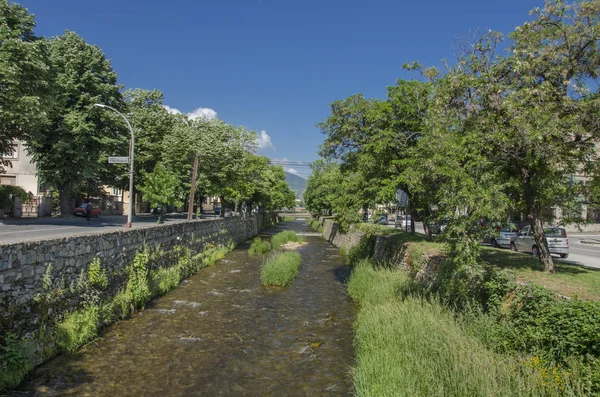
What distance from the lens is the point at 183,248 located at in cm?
2059

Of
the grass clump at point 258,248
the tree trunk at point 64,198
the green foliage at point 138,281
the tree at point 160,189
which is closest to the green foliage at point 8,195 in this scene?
the tree trunk at point 64,198

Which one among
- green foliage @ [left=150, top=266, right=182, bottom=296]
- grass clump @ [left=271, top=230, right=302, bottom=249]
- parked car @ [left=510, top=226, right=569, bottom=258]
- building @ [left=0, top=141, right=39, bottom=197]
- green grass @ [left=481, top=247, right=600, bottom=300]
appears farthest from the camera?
building @ [left=0, top=141, right=39, bottom=197]

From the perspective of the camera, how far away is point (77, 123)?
2888 centimetres

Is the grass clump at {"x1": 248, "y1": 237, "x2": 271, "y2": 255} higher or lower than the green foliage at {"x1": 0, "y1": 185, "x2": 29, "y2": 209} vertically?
lower

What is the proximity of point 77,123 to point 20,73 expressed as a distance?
867 cm

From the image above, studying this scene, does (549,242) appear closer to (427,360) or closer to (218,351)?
(427,360)

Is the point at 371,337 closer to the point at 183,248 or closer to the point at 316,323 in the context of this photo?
the point at 316,323

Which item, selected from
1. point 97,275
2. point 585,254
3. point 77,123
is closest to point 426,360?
point 97,275

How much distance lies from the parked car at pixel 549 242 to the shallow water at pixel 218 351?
37.6ft

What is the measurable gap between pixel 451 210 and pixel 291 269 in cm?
1183

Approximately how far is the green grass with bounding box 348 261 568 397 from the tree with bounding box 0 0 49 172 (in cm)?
2075

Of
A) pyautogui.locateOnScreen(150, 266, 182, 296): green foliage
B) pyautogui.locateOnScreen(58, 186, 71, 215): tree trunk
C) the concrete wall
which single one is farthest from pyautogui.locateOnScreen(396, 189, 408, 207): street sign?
pyautogui.locateOnScreen(58, 186, 71, 215): tree trunk

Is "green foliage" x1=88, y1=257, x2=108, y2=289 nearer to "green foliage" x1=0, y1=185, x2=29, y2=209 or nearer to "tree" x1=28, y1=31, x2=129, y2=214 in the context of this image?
"tree" x1=28, y1=31, x2=129, y2=214

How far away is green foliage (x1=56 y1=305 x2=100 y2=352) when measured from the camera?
928 centimetres
